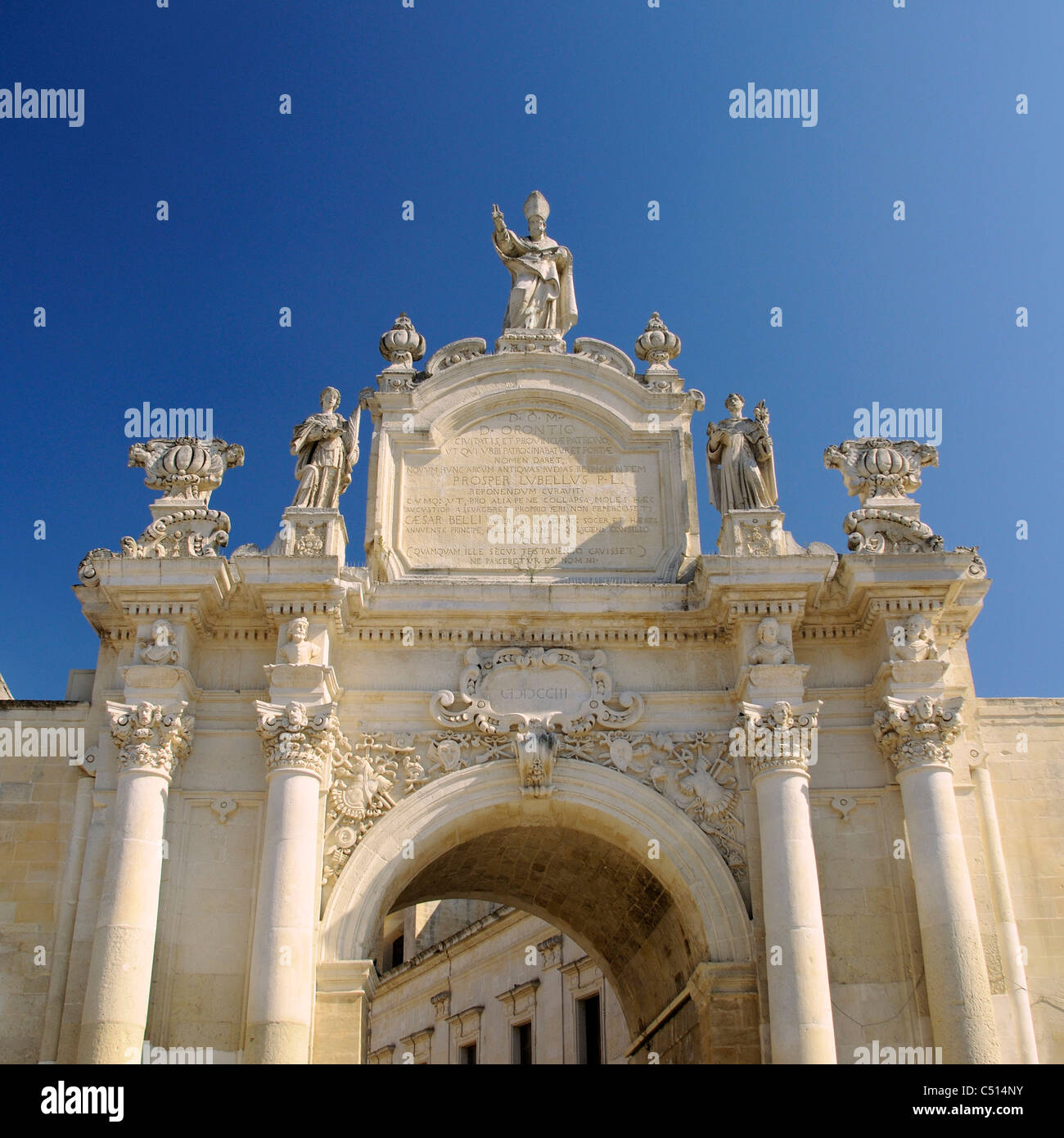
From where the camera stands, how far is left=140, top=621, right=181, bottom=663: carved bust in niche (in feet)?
44.6

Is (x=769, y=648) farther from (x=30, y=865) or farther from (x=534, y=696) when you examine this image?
(x=30, y=865)

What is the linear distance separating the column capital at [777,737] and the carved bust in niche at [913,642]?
1.04 m

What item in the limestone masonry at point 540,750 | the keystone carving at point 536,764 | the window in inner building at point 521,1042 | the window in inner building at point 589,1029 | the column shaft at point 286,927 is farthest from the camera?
the window in inner building at point 521,1042

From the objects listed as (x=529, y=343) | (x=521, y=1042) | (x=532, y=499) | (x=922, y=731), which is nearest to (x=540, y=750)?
(x=532, y=499)

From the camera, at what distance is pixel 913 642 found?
1384 centimetres

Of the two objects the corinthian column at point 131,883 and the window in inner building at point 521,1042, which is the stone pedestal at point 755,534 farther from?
the window in inner building at point 521,1042

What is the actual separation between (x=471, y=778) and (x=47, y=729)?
4.61 m

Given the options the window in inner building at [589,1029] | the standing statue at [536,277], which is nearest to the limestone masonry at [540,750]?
the standing statue at [536,277]

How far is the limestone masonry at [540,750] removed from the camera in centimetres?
1259

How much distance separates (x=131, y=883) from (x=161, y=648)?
8.07 feet

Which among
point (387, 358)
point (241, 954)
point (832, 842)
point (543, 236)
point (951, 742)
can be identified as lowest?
point (241, 954)

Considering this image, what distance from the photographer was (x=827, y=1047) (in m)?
11.9

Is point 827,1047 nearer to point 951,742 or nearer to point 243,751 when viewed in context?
point 951,742
